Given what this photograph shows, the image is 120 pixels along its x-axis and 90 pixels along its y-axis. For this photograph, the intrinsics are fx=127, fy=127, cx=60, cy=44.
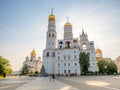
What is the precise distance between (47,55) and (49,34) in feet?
39.8

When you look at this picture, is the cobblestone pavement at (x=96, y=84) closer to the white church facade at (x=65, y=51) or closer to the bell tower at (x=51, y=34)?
the white church facade at (x=65, y=51)

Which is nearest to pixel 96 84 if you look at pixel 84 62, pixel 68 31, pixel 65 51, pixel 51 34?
pixel 84 62

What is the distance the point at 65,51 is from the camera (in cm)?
6706

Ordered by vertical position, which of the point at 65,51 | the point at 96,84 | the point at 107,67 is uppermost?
the point at 65,51

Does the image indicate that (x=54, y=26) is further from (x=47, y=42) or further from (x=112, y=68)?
(x=112, y=68)

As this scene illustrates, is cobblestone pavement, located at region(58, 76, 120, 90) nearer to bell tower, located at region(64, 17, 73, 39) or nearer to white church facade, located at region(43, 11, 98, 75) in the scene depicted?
white church facade, located at region(43, 11, 98, 75)

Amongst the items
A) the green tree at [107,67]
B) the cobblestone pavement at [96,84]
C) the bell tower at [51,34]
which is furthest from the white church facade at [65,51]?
the cobblestone pavement at [96,84]

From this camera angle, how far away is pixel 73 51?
217 ft

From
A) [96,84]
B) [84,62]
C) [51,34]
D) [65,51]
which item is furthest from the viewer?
[51,34]

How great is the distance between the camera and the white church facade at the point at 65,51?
65.2 metres

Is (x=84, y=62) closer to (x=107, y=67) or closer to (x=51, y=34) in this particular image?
(x=107, y=67)

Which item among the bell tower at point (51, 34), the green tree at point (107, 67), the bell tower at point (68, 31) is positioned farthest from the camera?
the bell tower at point (68, 31)

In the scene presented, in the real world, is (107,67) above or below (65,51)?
below

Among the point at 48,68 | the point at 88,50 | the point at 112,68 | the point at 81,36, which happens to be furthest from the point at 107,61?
the point at 48,68
